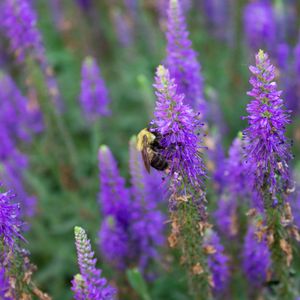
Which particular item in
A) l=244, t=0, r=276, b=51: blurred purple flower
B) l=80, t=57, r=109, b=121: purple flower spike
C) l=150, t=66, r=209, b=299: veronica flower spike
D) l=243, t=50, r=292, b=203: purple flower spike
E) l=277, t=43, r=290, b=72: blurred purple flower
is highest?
l=244, t=0, r=276, b=51: blurred purple flower

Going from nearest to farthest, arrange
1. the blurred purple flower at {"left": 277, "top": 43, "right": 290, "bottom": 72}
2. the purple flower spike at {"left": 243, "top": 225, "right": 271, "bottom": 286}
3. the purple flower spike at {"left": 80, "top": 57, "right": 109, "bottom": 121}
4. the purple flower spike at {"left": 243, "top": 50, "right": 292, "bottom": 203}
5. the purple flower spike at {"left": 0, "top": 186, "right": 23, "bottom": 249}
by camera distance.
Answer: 1. the purple flower spike at {"left": 243, "top": 50, "right": 292, "bottom": 203}
2. the purple flower spike at {"left": 0, "top": 186, "right": 23, "bottom": 249}
3. the purple flower spike at {"left": 243, "top": 225, "right": 271, "bottom": 286}
4. the purple flower spike at {"left": 80, "top": 57, "right": 109, "bottom": 121}
5. the blurred purple flower at {"left": 277, "top": 43, "right": 290, "bottom": 72}

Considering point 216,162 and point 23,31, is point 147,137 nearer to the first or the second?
point 216,162

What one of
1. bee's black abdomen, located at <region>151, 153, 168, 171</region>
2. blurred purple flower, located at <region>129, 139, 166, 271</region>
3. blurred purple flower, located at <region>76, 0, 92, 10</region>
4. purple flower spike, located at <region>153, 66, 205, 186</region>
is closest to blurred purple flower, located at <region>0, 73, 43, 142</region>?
blurred purple flower, located at <region>129, 139, 166, 271</region>

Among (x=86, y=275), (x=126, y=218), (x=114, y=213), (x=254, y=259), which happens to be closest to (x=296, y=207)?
(x=254, y=259)

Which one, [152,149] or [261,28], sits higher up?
[261,28]

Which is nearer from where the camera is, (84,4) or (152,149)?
(152,149)

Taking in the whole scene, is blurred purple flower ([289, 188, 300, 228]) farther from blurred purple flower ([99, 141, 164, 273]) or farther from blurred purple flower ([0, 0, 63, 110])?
blurred purple flower ([0, 0, 63, 110])
